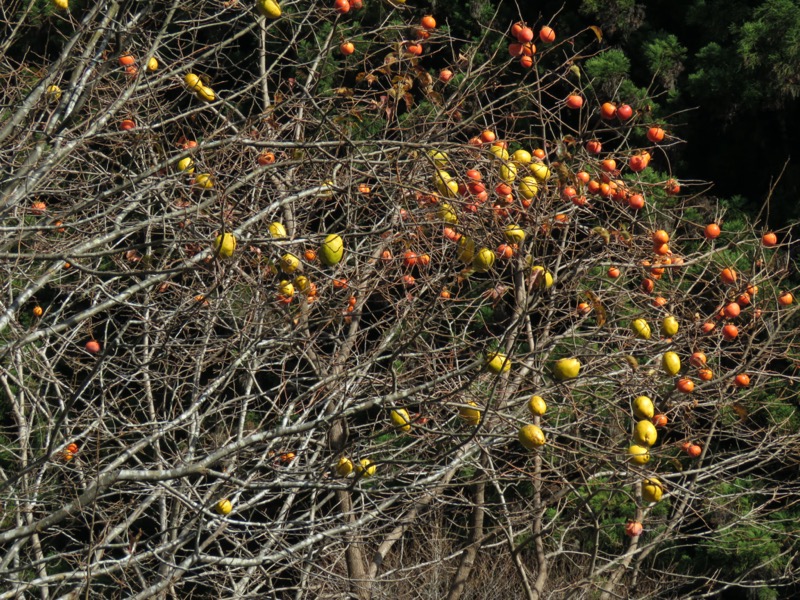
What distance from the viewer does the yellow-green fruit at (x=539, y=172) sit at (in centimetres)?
314

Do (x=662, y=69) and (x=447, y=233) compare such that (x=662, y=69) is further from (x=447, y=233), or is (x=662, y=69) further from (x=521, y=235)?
(x=521, y=235)

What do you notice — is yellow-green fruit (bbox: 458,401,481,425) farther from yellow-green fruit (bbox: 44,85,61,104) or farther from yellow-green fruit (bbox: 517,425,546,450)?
yellow-green fruit (bbox: 44,85,61,104)

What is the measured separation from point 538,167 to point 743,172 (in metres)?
5.85

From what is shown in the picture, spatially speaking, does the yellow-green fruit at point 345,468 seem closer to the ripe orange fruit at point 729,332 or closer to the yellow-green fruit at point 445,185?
the yellow-green fruit at point 445,185

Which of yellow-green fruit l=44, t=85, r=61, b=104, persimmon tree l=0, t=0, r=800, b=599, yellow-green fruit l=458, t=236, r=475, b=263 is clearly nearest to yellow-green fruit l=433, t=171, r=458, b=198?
persimmon tree l=0, t=0, r=800, b=599

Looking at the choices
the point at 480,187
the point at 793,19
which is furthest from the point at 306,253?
the point at 793,19

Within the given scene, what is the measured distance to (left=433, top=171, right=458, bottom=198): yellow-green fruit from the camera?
280cm

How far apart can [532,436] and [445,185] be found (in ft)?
2.41

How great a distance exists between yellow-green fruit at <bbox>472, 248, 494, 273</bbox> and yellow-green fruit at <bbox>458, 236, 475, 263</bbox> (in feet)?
0.09

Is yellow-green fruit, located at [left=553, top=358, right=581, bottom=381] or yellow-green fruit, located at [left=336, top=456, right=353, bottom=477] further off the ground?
yellow-green fruit, located at [left=553, top=358, right=581, bottom=381]

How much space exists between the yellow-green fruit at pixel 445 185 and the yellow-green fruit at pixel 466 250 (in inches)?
5.5

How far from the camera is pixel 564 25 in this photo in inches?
335

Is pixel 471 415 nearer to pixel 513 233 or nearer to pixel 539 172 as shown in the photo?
pixel 513 233

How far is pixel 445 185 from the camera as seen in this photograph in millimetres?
2764
